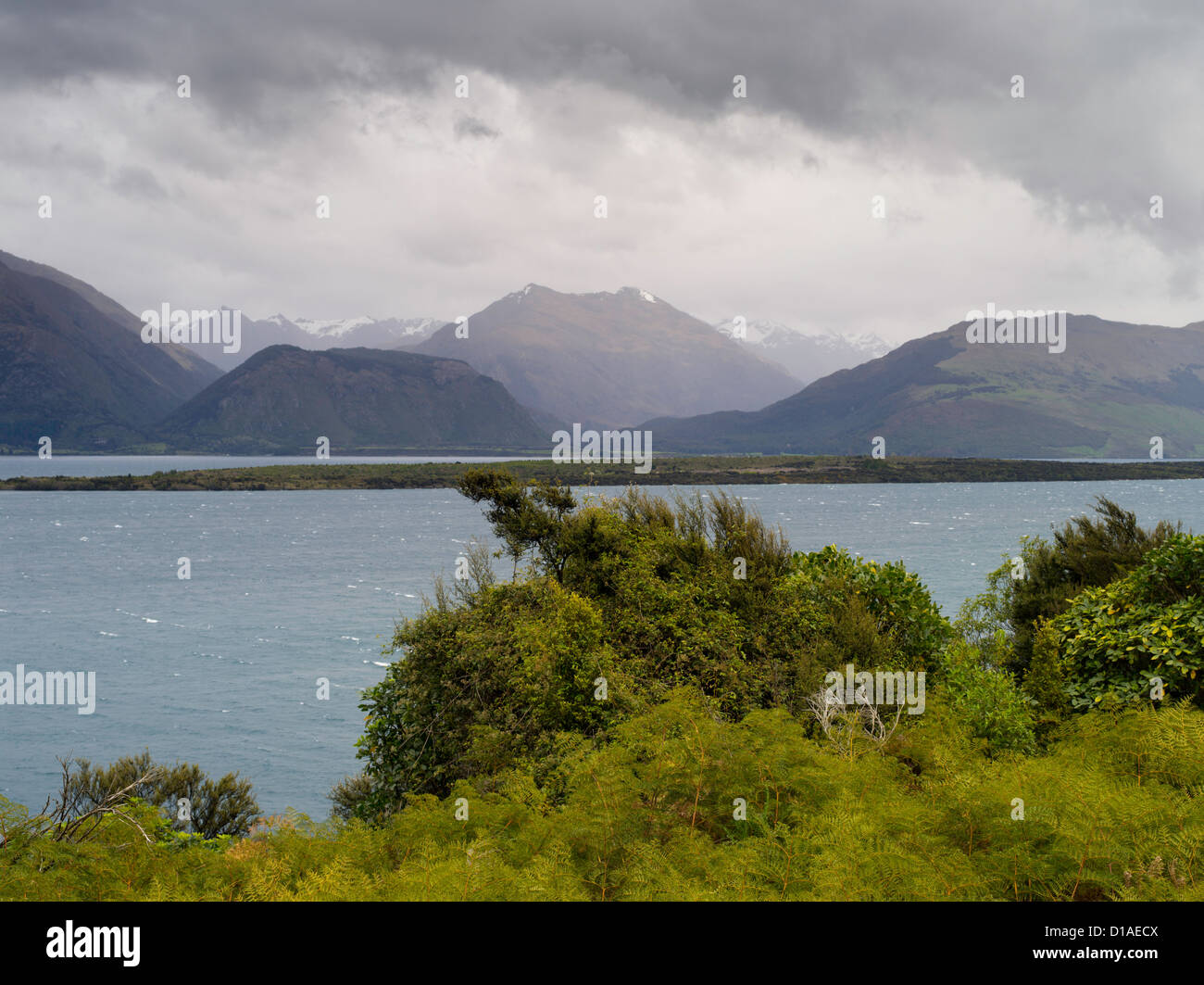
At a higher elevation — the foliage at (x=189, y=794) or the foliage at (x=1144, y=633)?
the foliage at (x=1144, y=633)

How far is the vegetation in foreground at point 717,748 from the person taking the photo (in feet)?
19.0

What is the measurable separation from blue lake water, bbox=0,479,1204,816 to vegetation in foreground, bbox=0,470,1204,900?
14.8m

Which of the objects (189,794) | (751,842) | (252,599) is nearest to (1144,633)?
(751,842)

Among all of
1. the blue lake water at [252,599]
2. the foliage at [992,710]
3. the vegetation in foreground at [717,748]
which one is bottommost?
the blue lake water at [252,599]

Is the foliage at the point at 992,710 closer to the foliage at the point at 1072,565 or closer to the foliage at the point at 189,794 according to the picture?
the foliage at the point at 1072,565

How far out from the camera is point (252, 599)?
75188 millimetres

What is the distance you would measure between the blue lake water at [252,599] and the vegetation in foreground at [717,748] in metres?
14.8

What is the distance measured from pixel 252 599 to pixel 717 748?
73.3 metres

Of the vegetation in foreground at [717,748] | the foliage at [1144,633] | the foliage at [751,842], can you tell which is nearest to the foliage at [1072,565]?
the vegetation in foreground at [717,748]

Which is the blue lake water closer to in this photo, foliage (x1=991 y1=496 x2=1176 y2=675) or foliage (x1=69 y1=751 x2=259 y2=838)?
foliage (x1=69 y1=751 x2=259 y2=838)

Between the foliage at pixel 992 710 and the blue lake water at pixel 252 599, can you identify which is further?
the blue lake water at pixel 252 599

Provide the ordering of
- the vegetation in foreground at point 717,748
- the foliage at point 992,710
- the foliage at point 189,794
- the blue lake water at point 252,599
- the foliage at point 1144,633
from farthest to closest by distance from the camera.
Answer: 1. the blue lake water at point 252,599
2. the foliage at point 189,794
3. the foliage at point 992,710
4. the foliage at point 1144,633
5. the vegetation in foreground at point 717,748

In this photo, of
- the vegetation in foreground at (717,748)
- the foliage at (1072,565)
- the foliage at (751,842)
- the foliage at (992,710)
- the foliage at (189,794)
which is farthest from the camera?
the foliage at (1072,565)
